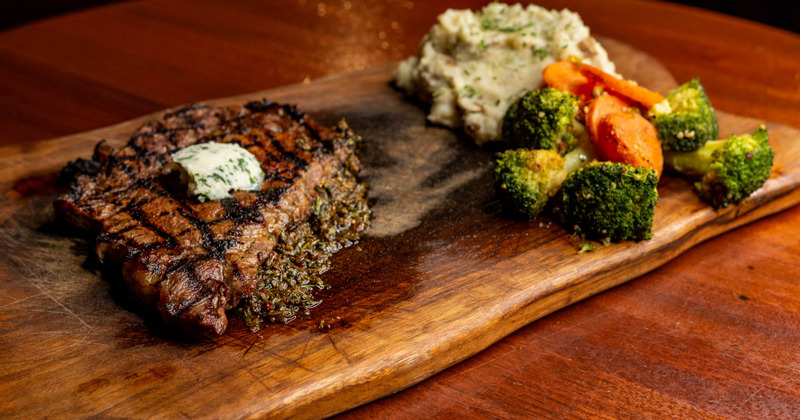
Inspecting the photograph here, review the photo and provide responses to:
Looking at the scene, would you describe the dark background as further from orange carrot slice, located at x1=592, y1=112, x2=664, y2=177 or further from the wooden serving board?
orange carrot slice, located at x1=592, y1=112, x2=664, y2=177

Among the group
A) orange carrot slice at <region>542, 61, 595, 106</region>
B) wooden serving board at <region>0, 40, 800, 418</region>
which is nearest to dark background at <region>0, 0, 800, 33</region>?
wooden serving board at <region>0, 40, 800, 418</region>

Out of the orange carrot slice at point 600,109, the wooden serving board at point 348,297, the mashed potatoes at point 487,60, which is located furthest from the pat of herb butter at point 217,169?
the orange carrot slice at point 600,109

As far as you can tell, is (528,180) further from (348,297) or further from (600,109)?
(348,297)

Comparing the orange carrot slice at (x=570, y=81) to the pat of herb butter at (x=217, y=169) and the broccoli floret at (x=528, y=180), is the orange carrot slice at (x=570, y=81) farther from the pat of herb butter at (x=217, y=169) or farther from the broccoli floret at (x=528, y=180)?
the pat of herb butter at (x=217, y=169)

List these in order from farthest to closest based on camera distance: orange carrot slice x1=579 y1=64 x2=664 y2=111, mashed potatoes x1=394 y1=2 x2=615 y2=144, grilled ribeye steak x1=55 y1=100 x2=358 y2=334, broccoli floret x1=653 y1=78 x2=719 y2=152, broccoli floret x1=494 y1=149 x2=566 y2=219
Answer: mashed potatoes x1=394 y1=2 x2=615 y2=144 → orange carrot slice x1=579 y1=64 x2=664 y2=111 → broccoli floret x1=653 y1=78 x2=719 y2=152 → broccoli floret x1=494 y1=149 x2=566 y2=219 → grilled ribeye steak x1=55 y1=100 x2=358 y2=334

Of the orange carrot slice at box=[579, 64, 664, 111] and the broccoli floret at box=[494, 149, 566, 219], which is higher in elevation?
the orange carrot slice at box=[579, 64, 664, 111]

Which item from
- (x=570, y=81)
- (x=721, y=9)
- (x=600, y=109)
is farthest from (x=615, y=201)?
(x=721, y=9)
